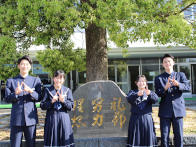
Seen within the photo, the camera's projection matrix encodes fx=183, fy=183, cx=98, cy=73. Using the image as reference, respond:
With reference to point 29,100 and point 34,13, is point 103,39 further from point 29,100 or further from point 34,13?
point 29,100

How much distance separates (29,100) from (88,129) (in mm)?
1398

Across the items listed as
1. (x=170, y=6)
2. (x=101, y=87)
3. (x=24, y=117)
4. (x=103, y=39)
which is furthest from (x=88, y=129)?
(x=170, y=6)

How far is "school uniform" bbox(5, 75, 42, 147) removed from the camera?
2.67 metres

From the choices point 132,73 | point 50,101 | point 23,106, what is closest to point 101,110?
point 50,101

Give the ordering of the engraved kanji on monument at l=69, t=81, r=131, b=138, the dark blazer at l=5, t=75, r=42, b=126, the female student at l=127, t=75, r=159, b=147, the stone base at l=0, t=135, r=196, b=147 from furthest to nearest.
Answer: the engraved kanji on monument at l=69, t=81, r=131, b=138 < the stone base at l=0, t=135, r=196, b=147 < the female student at l=127, t=75, r=159, b=147 < the dark blazer at l=5, t=75, r=42, b=126

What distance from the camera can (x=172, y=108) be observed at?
288 centimetres

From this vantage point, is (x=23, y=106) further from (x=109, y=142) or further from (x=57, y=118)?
(x=109, y=142)

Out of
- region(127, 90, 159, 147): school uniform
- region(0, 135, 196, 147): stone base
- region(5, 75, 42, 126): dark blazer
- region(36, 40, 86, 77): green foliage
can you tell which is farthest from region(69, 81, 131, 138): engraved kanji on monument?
region(36, 40, 86, 77): green foliage

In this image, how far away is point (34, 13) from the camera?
4.18 m

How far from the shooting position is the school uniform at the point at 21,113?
2.67m

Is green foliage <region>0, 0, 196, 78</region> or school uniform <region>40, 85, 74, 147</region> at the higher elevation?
green foliage <region>0, 0, 196, 78</region>

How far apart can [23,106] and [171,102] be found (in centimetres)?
230

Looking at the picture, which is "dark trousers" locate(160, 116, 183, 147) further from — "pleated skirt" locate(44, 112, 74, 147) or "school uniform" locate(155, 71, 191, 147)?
"pleated skirt" locate(44, 112, 74, 147)

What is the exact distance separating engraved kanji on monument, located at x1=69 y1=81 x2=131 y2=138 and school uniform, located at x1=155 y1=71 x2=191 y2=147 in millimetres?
871
